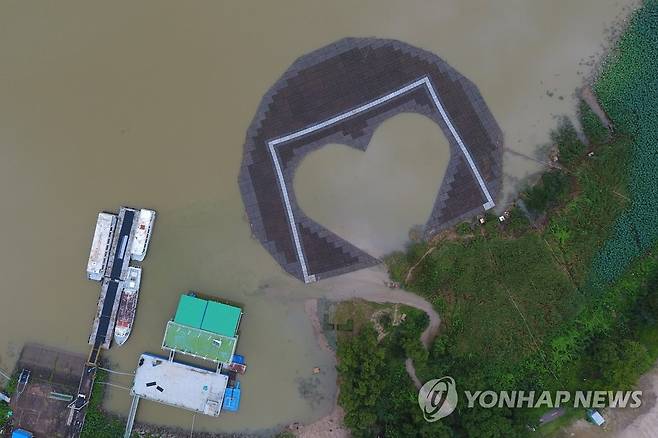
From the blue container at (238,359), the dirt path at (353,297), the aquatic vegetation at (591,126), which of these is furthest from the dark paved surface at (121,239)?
the aquatic vegetation at (591,126)

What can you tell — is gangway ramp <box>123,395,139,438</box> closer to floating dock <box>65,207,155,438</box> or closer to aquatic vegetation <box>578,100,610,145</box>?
floating dock <box>65,207,155,438</box>

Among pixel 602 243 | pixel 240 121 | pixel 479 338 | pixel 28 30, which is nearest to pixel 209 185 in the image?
pixel 240 121

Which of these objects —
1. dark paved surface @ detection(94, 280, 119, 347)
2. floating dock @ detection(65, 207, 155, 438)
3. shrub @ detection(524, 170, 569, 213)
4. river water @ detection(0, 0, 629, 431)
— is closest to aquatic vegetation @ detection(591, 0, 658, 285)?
river water @ detection(0, 0, 629, 431)

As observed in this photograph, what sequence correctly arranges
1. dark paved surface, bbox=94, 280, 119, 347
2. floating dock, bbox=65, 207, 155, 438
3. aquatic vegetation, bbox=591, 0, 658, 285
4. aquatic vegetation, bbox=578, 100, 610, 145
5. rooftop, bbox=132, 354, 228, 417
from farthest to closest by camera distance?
dark paved surface, bbox=94, 280, 119, 347, floating dock, bbox=65, 207, 155, 438, rooftop, bbox=132, 354, 228, 417, aquatic vegetation, bbox=578, 100, 610, 145, aquatic vegetation, bbox=591, 0, 658, 285

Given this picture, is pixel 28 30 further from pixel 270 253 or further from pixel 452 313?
pixel 452 313

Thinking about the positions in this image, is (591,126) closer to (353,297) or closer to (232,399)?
(353,297)

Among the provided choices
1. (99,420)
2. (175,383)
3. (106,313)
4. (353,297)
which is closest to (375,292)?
(353,297)

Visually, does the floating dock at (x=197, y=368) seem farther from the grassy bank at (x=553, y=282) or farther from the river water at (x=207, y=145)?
the grassy bank at (x=553, y=282)
